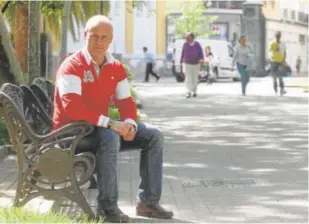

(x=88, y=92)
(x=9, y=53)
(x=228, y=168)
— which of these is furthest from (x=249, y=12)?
(x=88, y=92)

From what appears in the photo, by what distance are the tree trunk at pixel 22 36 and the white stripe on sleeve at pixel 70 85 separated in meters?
11.8

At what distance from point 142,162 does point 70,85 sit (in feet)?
2.97

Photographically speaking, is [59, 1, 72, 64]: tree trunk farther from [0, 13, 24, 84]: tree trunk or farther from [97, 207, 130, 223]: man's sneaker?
[97, 207, 130, 223]: man's sneaker

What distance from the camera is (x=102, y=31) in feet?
21.9

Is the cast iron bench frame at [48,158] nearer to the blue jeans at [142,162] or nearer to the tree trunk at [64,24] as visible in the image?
the blue jeans at [142,162]

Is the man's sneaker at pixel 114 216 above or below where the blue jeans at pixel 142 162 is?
below

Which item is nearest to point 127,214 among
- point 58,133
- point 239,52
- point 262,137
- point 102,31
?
point 58,133

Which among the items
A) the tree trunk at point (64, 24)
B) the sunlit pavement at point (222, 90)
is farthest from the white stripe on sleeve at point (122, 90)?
the sunlit pavement at point (222, 90)

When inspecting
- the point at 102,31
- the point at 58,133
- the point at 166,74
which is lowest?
the point at 166,74

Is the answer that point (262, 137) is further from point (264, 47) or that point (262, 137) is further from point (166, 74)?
point (264, 47)

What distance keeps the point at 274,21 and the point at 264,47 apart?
3.86 meters

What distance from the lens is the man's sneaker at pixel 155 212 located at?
6.84 m

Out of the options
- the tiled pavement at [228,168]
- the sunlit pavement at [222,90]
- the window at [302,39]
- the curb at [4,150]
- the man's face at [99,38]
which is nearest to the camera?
the man's face at [99,38]

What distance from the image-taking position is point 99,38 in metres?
6.68
